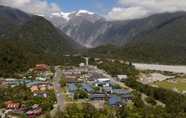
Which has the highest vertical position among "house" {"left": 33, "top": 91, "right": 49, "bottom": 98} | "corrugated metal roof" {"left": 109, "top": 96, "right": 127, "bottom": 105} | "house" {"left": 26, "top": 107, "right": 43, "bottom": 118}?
"house" {"left": 33, "top": 91, "right": 49, "bottom": 98}

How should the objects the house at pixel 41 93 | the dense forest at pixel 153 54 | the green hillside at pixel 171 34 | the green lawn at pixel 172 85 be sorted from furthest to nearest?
the green hillside at pixel 171 34 → the dense forest at pixel 153 54 → the green lawn at pixel 172 85 → the house at pixel 41 93

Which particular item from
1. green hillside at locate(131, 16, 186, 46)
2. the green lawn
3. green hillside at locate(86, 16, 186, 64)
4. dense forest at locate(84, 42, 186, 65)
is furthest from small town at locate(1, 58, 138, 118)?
green hillside at locate(131, 16, 186, 46)

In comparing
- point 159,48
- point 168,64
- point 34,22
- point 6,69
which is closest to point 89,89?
point 6,69

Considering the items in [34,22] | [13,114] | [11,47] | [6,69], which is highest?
[34,22]

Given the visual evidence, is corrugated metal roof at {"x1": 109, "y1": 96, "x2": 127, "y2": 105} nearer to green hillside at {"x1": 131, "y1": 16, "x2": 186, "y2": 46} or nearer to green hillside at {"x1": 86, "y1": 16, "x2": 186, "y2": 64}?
green hillside at {"x1": 86, "y1": 16, "x2": 186, "y2": 64}

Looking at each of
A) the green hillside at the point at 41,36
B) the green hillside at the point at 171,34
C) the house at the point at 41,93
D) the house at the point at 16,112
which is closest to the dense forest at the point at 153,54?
the green hillside at the point at 171,34

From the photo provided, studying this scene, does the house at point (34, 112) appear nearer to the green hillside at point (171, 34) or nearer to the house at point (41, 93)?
the house at point (41, 93)

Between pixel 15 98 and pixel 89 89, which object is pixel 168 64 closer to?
pixel 89 89

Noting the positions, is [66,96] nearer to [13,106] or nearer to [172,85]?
[13,106]
